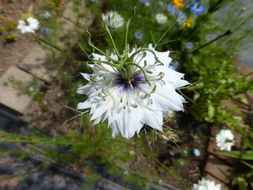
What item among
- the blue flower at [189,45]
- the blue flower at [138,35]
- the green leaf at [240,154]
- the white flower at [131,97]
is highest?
the blue flower at [189,45]

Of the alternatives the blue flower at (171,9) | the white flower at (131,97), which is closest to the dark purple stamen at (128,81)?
the white flower at (131,97)

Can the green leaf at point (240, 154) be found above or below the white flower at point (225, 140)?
below

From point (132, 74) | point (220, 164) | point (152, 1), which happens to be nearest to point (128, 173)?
point (220, 164)

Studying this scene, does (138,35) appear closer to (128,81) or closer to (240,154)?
(128,81)

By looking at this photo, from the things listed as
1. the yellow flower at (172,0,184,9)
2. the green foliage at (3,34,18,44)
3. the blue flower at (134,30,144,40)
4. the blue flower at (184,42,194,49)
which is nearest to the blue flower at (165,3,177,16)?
the yellow flower at (172,0,184,9)

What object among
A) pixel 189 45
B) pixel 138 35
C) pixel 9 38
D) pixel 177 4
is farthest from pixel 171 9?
pixel 9 38

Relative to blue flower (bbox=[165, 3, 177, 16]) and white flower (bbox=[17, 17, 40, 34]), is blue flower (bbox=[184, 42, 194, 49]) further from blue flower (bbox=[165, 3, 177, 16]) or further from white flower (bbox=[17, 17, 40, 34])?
white flower (bbox=[17, 17, 40, 34])

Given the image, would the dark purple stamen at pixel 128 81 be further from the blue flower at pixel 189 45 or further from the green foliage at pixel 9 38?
the green foliage at pixel 9 38

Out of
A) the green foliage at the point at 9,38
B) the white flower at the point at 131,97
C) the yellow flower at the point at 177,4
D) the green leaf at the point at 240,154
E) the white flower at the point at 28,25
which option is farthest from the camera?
the yellow flower at the point at 177,4
